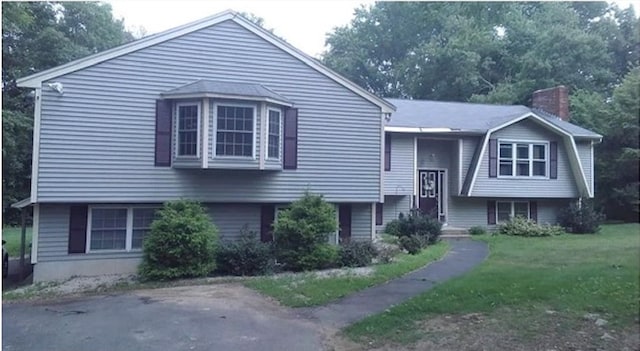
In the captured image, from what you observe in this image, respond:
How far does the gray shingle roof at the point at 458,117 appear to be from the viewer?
19.0 m

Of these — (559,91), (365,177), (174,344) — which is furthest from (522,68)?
(174,344)

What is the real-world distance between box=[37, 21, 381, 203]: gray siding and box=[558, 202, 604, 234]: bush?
8.99 m

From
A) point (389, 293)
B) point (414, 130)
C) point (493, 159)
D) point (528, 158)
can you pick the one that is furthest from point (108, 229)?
point (528, 158)

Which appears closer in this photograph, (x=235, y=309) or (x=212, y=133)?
(x=235, y=309)

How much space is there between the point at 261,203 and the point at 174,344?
303 inches

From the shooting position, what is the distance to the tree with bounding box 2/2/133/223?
61.6 feet

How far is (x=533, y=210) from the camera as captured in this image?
65.7ft

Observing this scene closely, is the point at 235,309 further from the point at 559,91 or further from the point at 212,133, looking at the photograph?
the point at 559,91

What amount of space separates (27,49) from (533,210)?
79.8ft

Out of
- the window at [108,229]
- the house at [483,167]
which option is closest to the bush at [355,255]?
the window at [108,229]

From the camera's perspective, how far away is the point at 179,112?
12.7 meters

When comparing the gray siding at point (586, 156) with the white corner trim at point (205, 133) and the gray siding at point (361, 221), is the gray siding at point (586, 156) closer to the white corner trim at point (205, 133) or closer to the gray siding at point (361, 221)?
the gray siding at point (361, 221)

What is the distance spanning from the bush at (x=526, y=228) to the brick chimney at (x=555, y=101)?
624 cm

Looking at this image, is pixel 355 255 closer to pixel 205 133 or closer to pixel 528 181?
pixel 205 133
